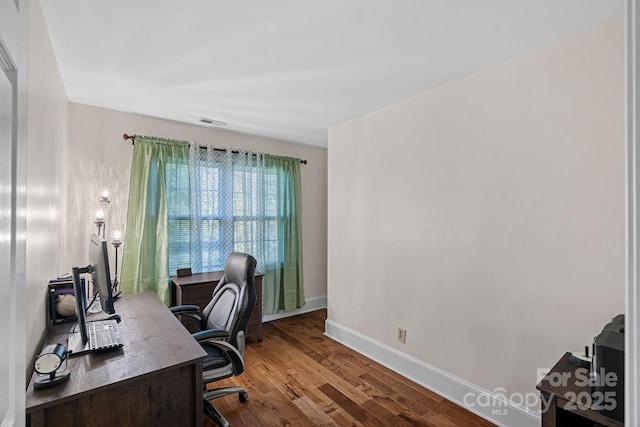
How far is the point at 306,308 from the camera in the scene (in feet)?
13.9

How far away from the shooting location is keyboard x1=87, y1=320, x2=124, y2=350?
1.51 m

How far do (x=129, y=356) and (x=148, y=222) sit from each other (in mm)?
1835

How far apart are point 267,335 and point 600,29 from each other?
12.0 ft

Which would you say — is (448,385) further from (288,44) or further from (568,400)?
(288,44)

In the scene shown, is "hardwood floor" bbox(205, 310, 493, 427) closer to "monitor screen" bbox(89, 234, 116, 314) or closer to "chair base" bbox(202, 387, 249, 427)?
"chair base" bbox(202, 387, 249, 427)

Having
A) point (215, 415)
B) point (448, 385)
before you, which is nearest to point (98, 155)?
point (215, 415)

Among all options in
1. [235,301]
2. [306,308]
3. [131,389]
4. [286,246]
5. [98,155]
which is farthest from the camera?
[306,308]

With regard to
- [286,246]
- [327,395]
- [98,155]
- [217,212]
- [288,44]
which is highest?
[288,44]

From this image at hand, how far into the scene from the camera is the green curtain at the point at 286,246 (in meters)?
3.88

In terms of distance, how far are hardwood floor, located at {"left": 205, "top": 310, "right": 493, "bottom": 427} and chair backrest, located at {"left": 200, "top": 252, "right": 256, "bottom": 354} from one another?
53cm

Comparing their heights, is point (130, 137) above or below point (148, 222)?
above

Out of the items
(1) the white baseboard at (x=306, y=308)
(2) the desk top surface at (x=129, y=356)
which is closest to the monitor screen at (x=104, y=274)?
(2) the desk top surface at (x=129, y=356)

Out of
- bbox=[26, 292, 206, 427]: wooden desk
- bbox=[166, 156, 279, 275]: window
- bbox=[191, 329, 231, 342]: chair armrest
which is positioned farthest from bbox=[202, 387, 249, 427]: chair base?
bbox=[166, 156, 279, 275]: window

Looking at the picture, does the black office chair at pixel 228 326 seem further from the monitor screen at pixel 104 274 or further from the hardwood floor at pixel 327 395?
the monitor screen at pixel 104 274
